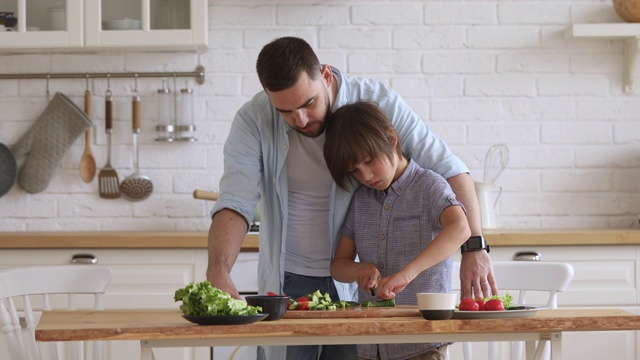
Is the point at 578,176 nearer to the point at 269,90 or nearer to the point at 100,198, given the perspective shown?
the point at 100,198

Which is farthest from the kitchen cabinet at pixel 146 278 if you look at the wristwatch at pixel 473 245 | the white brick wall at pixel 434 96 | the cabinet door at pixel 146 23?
the wristwatch at pixel 473 245

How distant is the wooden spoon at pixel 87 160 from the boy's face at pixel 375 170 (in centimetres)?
194

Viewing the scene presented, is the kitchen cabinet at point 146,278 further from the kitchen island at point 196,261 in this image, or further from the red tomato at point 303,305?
the red tomato at point 303,305

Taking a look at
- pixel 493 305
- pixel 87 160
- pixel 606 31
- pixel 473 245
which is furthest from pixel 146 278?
pixel 606 31

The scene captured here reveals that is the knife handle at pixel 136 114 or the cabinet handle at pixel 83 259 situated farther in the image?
the knife handle at pixel 136 114

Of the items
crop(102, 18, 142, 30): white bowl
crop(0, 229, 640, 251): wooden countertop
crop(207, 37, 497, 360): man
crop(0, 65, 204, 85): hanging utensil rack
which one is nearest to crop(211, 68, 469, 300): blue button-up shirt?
crop(207, 37, 497, 360): man

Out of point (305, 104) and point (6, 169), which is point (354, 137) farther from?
point (6, 169)

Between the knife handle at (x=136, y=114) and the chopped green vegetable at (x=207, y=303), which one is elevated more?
the knife handle at (x=136, y=114)

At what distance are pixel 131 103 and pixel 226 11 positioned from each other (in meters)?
0.52

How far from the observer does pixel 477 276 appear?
81.5 inches

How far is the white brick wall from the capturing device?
383 centimetres

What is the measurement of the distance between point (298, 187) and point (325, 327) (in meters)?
0.65

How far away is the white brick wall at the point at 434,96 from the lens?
12.6 ft

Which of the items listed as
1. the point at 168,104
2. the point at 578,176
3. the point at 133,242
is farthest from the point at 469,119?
the point at 133,242
